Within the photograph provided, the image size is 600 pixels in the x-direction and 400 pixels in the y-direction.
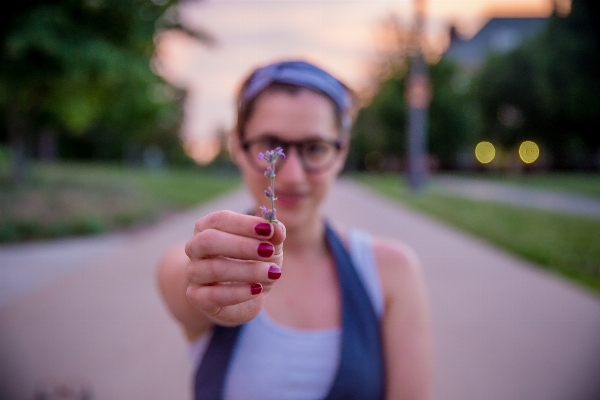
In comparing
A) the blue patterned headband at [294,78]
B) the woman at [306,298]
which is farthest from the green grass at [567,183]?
the blue patterned headband at [294,78]

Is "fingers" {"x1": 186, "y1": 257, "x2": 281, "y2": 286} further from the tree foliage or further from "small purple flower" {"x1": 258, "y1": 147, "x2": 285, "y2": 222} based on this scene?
the tree foliage

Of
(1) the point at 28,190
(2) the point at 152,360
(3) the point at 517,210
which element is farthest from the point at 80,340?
(3) the point at 517,210

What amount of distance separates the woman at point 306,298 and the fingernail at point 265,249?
33cm

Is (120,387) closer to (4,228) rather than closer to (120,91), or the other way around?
(4,228)

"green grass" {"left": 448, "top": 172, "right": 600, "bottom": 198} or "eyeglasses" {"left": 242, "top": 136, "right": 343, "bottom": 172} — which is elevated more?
"eyeglasses" {"left": 242, "top": 136, "right": 343, "bottom": 172}

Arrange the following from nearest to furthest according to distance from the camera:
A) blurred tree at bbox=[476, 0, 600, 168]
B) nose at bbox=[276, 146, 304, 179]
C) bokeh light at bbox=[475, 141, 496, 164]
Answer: nose at bbox=[276, 146, 304, 179] → blurred tree at bbox=[476, 0, 600, 168] → bokeh light at bbox=[475, 141, 496, 164]

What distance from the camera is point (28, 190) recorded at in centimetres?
1054

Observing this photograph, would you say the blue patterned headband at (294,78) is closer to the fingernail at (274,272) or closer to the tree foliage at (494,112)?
the fingernail at (274,272)

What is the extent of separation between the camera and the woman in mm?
1129

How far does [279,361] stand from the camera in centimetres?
118

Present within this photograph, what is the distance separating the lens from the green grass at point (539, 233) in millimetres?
6285

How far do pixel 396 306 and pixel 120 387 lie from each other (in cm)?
263

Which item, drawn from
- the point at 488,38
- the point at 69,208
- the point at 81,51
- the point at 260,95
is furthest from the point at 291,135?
the point at 488,38

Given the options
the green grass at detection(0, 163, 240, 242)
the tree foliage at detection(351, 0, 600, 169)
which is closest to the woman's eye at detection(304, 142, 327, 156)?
the green grass at detection(0, 163, 240, 242)
